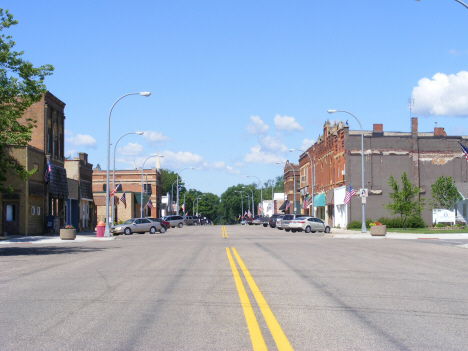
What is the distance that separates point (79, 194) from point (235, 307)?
4720cm

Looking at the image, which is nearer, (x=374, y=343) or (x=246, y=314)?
(x=374, y=343)

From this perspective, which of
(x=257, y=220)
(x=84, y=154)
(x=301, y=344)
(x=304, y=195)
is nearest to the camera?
(x=301, y=344)

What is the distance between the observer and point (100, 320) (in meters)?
8.11

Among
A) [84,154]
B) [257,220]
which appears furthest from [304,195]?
[84,154]

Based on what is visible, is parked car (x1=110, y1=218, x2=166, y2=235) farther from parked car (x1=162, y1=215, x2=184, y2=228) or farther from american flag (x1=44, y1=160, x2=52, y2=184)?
parked car (x1=162, y1=215, x2=184, y2=228)

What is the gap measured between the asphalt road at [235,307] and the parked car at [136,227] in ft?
108

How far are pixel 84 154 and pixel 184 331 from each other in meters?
51.0

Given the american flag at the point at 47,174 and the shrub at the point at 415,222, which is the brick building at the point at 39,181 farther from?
the shrub at the point at 415,222

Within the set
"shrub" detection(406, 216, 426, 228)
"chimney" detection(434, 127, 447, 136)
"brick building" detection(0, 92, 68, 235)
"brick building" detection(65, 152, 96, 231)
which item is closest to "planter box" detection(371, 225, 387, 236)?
"shrub" detection(406, 216, 426, 228)

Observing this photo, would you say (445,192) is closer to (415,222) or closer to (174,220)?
(415,222)

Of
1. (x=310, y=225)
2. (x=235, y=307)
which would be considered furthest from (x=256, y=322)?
(x=310, y=225)

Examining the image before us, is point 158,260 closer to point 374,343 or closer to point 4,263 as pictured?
point 4,263

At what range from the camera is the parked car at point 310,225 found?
49.3 meters

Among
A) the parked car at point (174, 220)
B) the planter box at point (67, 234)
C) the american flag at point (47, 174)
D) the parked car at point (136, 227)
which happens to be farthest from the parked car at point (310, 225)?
the parked car at point (174, 220)
